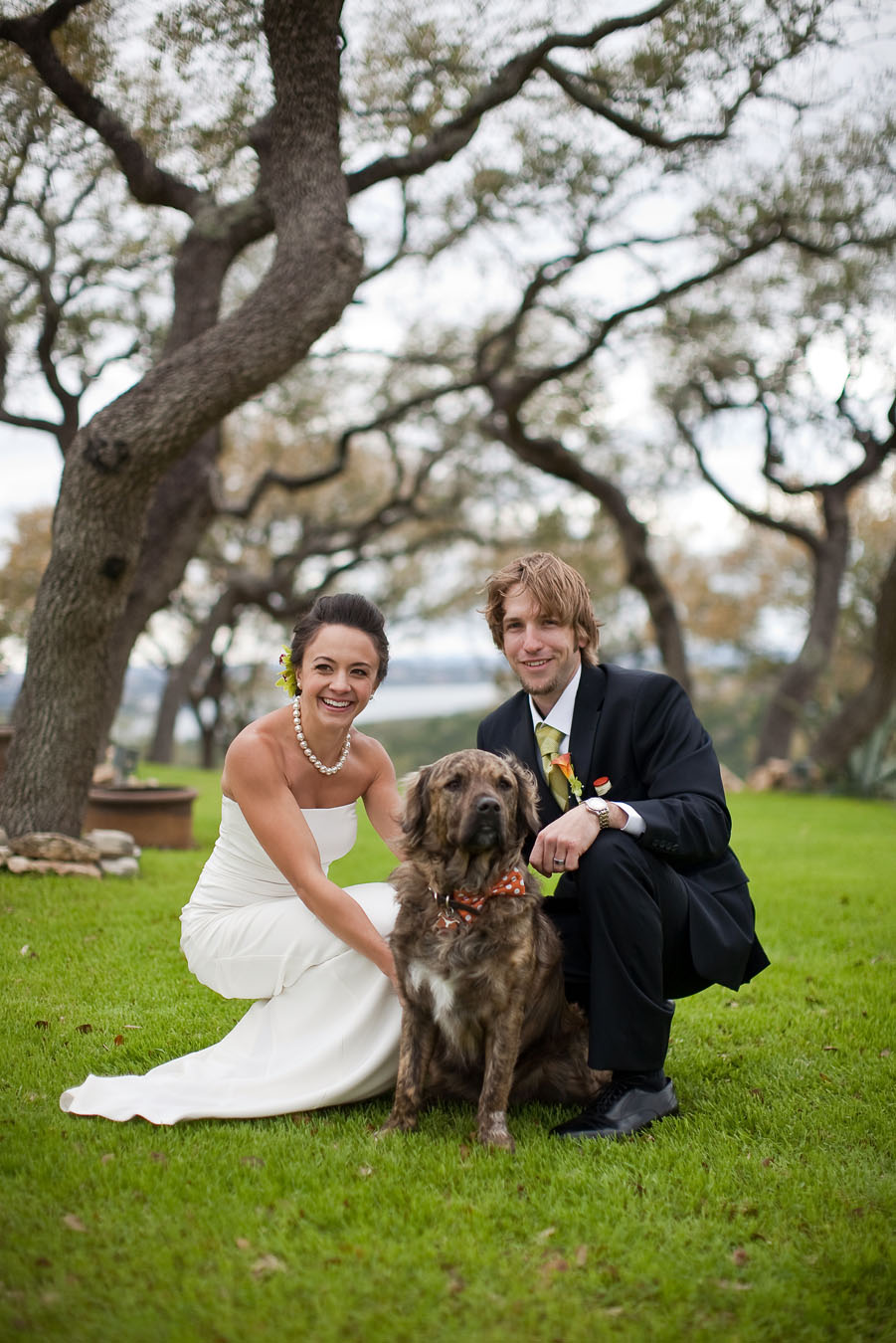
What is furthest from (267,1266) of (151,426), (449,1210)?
(151,426)

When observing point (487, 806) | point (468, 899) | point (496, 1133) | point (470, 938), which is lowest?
point (496, 1133)

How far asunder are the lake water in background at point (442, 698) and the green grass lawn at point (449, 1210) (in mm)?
13993

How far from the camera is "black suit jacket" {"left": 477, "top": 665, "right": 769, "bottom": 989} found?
12.3 ft

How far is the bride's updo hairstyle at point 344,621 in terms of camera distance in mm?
4043

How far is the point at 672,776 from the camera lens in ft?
12.8

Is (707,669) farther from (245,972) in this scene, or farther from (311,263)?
(245,972)

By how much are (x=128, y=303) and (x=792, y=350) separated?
10842 mm

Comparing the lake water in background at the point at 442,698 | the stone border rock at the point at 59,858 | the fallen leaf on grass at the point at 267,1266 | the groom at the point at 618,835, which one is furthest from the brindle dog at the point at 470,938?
the lake water in background at the point at 442,698

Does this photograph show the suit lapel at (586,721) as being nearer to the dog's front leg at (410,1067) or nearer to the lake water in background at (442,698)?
the dog's front leg at (410,1067)

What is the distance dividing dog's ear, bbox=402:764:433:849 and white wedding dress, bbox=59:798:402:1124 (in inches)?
19.9

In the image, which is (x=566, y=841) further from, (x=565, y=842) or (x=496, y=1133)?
(x=496, y=1133)

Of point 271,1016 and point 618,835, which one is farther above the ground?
point 618,835

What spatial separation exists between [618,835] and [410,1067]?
111cm

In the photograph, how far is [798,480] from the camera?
20.6 meters
